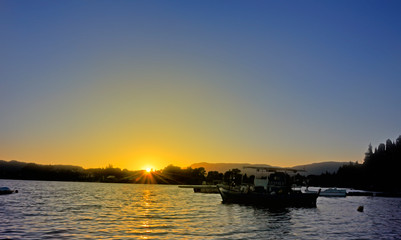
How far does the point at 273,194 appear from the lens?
89.4 m

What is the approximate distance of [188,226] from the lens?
4938cm

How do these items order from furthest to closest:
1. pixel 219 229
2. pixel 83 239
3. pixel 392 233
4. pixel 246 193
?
1. pixel 246 193
2. pixel 392 233
3. pixel 219 229
4. pixel 83 239

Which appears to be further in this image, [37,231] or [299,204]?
[299,204]

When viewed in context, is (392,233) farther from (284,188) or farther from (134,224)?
(284,188)

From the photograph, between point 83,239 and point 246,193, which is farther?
point 246,193

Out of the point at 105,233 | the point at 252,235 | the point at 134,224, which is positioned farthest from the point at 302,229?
the point at 105,233

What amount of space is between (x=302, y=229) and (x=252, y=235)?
11.3 m

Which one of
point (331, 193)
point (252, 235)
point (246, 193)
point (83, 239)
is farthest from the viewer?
point (331, 193)

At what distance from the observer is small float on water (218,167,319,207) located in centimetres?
8969

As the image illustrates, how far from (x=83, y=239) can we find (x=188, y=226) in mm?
16235

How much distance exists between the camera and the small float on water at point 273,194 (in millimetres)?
89688

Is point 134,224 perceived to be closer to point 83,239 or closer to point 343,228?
point 83,239

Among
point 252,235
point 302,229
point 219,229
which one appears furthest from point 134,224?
point 302,229

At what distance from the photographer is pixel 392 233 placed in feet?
167
